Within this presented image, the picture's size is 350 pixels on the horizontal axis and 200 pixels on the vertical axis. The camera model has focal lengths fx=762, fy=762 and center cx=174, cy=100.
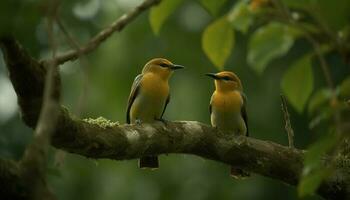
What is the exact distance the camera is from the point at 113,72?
11.5m

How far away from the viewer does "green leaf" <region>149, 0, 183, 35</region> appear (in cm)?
218

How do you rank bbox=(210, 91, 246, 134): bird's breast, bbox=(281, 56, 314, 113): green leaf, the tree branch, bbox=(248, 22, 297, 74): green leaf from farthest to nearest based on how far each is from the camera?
bbox=(210, 91, 246, 134): bird's breast
the tree branch
bbox=(281, 56, 314, 113): green leaf
bbox=(248, 22, 297, 74): green leaf

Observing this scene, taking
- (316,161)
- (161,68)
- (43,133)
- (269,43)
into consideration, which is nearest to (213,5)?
(269,43)

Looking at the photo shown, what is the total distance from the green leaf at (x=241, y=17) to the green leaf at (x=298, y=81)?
0.17 meters

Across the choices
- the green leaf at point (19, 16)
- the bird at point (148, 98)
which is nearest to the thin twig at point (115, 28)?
the green leaf at point (19, 16)

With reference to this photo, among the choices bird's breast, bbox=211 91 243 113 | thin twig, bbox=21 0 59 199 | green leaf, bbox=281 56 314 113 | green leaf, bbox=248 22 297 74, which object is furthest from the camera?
bird's breast, bbox=211 91 243 113

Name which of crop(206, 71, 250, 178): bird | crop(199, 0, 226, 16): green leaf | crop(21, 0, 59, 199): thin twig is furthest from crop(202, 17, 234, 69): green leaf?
crop(206, 71, 250, 178): bird

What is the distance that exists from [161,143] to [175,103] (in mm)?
6843

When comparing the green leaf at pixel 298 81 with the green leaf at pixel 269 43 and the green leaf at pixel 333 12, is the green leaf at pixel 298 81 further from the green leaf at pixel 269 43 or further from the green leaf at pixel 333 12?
the green leaf at pixel 333 12

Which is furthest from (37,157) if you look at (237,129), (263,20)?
(237,129)

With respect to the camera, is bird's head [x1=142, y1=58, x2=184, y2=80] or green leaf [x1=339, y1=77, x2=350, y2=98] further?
bird's head [x1=142, y1=58, x2=184, y2=80]

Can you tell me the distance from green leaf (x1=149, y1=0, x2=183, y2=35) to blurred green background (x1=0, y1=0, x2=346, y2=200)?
326 inches

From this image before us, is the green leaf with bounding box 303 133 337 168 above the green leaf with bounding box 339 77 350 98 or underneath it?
underneath

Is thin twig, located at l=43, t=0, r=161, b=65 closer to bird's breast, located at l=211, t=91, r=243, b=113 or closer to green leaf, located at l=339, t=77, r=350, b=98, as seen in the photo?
green leaf, located at l=339, t=77, r=350, b=98
